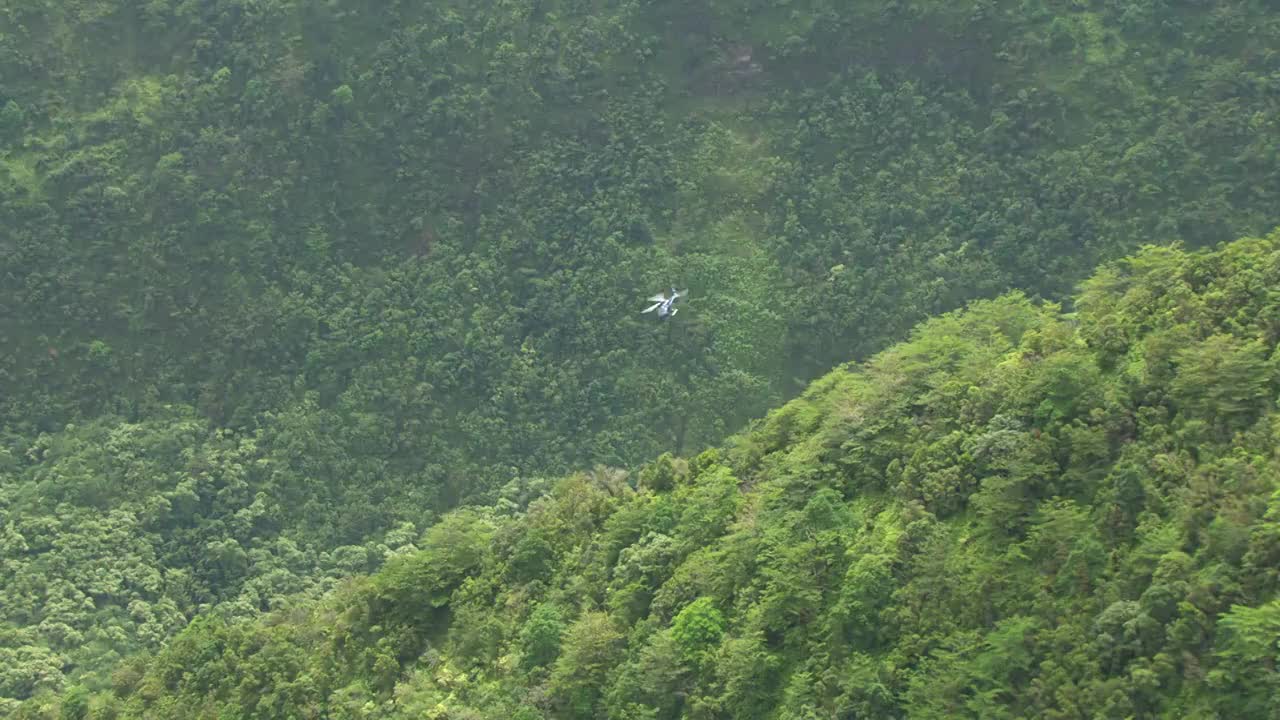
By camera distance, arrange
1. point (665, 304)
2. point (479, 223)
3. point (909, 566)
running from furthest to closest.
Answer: point (479, 223)
point (665, 304)
point (909, 566)

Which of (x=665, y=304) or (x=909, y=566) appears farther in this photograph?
(x=665, y=304)

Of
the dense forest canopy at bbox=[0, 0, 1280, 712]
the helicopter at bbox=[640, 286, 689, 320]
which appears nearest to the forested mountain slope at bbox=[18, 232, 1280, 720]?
the dense forest canopy at bbox=[0, 0, 1280, 712]

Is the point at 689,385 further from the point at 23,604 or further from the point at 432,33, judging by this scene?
the point at 23,604

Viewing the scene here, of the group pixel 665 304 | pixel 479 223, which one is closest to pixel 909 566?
pixel 665 304

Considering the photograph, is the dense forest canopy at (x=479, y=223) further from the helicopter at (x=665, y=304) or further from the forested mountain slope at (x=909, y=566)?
the forested mountain slope at (x=909, y=566)

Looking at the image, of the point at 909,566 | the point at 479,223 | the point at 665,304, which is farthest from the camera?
the point at 479,223

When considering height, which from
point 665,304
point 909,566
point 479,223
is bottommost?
point 665,304

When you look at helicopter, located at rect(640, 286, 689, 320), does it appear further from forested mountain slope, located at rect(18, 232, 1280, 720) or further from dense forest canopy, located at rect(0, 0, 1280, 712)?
forested mountain slope, located at rect(18, 232, 1280, 720)

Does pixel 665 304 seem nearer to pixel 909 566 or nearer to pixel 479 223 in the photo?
pixel 479 223

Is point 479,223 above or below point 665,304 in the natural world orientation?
above
